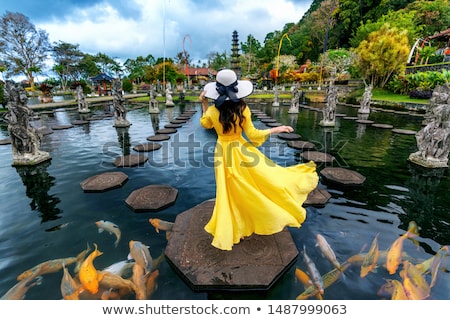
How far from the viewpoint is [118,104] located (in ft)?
38.9

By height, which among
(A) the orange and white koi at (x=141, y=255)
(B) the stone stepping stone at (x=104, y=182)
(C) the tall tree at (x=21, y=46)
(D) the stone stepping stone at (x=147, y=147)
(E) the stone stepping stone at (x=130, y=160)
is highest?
(C) the tall tree at (x=21, y=46)

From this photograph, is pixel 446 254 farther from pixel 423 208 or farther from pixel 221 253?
pixel 221 253

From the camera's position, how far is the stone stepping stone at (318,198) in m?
4.36

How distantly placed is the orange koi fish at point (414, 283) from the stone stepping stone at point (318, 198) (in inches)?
66.8

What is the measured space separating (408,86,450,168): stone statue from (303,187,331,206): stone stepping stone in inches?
155

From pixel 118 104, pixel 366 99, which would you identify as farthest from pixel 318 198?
pixel 366 99

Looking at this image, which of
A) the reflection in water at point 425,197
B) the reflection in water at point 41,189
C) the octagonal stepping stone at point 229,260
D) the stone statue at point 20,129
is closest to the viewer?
the octagonal stepping stone at point 229,260

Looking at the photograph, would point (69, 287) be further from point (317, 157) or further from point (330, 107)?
point (330, 107)

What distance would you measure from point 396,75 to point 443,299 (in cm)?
3032

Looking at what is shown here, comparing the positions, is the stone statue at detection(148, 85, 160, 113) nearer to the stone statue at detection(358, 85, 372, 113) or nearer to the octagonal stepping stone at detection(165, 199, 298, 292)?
the octagonal stepping stone at detection(165, 199, 298, 292)

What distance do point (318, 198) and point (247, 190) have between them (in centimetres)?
268

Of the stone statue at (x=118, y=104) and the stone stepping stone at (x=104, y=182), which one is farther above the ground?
the stone statue at (x=118, y=104)

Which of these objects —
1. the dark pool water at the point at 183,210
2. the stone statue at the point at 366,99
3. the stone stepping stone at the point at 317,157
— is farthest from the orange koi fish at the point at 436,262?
the stone statue at the point at 366,99

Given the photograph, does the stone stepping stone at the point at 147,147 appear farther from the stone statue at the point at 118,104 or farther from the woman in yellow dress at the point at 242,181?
the woman in yellow dress at the point at 242,181
